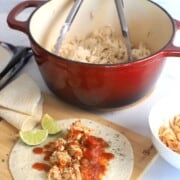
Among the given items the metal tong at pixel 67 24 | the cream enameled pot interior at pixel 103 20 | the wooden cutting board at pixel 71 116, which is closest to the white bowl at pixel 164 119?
the wooden cutting board at pixel 71 116

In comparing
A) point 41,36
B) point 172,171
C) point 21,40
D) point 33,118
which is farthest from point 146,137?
point 21,40

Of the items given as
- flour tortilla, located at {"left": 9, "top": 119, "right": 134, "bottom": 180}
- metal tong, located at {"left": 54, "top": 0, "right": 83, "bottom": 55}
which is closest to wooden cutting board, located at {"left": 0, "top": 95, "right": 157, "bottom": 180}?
flour tortilla, located at {"left": 9, "top": 119, "right": 134, "bottom": 180}

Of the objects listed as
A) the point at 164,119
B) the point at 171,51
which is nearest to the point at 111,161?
the point at 164,119

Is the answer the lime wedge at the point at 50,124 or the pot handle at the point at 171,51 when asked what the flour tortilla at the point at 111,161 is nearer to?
the lime wedge at the point at 50,124

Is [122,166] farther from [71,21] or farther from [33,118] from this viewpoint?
[71,21]

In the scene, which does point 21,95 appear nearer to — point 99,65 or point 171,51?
point 99,65

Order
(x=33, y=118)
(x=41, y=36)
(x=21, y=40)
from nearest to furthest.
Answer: (x=33, y=118)
(x=41, y=36)
(x=21, y=40)
